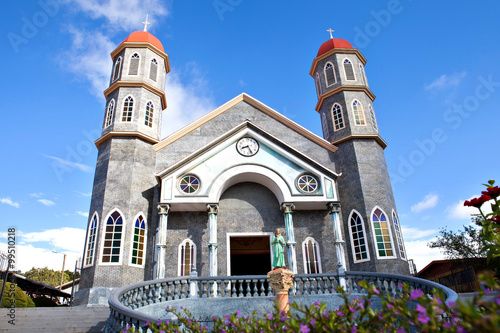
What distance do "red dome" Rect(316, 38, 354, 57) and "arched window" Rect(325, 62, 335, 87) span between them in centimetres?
117

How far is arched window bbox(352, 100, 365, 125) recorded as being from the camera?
21297mm

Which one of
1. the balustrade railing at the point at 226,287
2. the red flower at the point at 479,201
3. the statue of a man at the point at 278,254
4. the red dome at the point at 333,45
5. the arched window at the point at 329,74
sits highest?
the red dome at the point at 333,45

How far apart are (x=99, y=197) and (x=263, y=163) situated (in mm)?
8603

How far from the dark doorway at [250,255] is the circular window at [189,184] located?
3.68 m

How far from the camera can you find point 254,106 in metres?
22.7

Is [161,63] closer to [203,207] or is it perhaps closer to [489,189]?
[203,207]

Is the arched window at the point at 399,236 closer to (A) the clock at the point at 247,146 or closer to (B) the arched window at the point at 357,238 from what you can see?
(B) the arched window at the point at 357,238

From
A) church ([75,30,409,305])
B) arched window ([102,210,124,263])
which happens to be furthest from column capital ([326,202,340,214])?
arched window ([102,210,124,263])

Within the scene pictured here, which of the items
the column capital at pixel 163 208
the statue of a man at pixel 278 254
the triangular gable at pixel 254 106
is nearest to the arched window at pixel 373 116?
the triangular gable at pixel 254 106

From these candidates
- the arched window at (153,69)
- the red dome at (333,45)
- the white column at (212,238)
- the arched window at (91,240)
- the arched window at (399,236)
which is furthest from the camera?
the red dome at (333,45)

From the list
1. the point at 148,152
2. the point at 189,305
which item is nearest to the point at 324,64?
the point at 148,152

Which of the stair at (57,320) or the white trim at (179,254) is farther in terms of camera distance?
the white trim at (179,254)

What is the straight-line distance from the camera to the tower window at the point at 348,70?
22.8 metres

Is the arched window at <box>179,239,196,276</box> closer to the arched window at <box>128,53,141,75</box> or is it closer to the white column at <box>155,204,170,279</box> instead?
the white column at <box>155,204,170,279</box>
